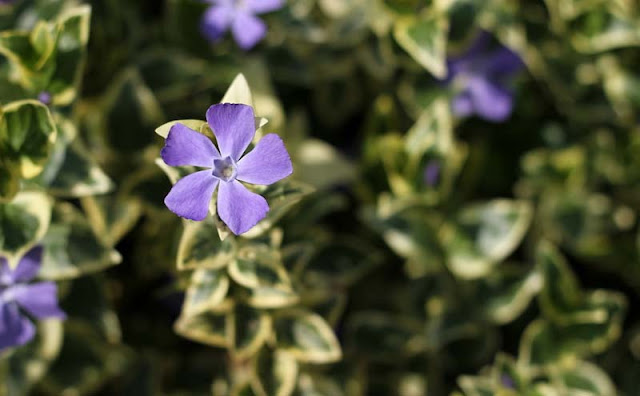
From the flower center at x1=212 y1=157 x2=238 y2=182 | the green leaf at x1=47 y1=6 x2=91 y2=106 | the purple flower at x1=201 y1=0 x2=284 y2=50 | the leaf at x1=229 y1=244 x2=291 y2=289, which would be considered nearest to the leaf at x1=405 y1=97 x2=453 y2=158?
the purple flower at x1=201 y1=0 x2=284 y2=50

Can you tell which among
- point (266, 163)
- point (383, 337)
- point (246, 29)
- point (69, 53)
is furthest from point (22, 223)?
point (383, 337)

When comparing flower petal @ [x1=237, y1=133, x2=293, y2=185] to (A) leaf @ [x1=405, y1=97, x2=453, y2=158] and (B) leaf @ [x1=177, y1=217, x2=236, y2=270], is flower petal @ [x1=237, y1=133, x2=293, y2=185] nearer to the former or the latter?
(B) leaf @ [x1=177, y1=217, x2=236, y2=270]

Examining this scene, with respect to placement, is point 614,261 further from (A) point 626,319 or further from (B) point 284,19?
(B) point 284,19

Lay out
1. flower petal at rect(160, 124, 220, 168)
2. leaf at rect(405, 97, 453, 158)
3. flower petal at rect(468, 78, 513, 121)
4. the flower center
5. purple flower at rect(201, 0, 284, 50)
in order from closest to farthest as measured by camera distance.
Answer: flower petal at rect(160, 124, 220, 168), the flower center, purple flower at rect(201, 0, 284, 50), leaf at rect(405, 97, 453, 158), flower petal at rect(468, 78, 513, 121)

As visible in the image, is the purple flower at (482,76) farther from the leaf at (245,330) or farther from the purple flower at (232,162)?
the purple flower at (232,162)

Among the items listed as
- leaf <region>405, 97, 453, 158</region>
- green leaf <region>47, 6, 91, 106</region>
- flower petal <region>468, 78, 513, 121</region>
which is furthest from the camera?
flower petal <region>468, 78, 513, 121</region>

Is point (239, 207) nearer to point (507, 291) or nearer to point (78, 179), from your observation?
point (78, 179)

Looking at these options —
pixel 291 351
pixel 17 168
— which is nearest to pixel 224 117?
pixel 17 168
